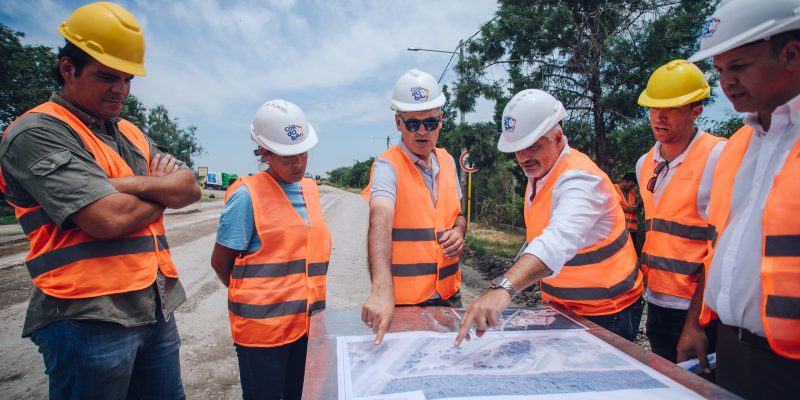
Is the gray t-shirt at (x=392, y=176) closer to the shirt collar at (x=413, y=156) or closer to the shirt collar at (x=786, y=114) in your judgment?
the shirt collar at (x=413, y=156)

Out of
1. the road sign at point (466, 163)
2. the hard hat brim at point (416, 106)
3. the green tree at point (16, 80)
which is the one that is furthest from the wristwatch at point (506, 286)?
the green tree at point (16, 80)

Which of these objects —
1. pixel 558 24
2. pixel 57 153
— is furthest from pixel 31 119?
pixel 558 24

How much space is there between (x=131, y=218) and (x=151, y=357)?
721mm

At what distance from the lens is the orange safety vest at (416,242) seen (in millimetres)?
2170

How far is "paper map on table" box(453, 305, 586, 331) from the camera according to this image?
165cm

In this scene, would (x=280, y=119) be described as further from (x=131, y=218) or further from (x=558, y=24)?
(x=558, y=24)

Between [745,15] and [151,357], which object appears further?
[151,357]

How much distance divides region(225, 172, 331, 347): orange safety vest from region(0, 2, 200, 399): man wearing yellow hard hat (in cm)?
36

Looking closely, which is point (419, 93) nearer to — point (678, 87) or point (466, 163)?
point (678, 87)

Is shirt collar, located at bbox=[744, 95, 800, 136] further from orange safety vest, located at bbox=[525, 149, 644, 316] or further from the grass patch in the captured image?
the grass patch

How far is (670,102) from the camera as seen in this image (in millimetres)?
2547

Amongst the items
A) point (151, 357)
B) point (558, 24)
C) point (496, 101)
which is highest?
point (558, 24)

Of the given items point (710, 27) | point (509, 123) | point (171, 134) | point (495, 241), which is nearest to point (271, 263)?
point (509, 123)

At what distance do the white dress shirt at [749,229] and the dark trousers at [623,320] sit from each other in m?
0.53
